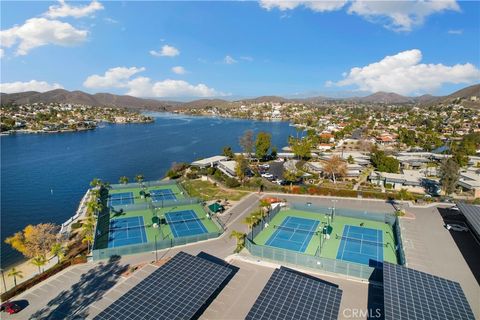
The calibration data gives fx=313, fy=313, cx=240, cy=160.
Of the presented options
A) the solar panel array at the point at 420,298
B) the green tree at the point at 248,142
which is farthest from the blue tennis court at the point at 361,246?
the green tree at the point at 248,142

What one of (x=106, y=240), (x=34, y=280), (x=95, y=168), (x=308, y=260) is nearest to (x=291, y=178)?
(x=308, y=260)

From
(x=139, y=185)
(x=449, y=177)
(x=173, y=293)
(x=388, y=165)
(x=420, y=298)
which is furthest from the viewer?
(x=388, y=165)

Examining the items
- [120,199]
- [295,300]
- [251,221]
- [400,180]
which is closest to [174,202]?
[120,199]

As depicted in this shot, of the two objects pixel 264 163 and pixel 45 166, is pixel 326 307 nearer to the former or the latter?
pixel 264 163

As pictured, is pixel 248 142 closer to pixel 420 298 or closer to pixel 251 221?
pixel 251 221

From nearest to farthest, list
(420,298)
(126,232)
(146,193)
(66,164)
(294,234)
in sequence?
(420,298)
(294,234)
(126,232)
(146,193)
(66,164)

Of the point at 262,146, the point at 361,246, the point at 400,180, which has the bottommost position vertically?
the point at 361,246
